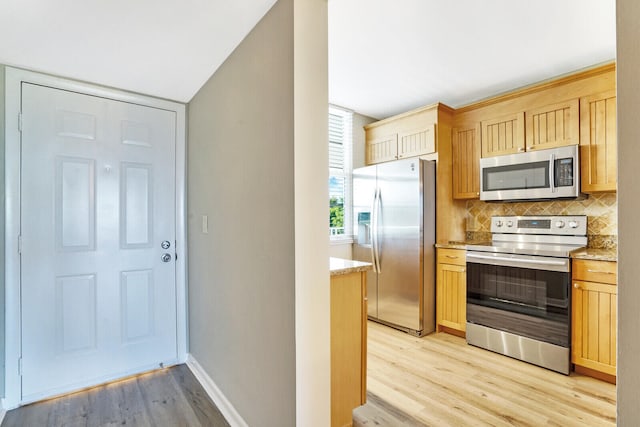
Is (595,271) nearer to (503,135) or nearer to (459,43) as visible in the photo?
(503,135)

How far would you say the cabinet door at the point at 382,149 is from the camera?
3808 millimetres

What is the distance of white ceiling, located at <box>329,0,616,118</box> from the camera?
1.98m

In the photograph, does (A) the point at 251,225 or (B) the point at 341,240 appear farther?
(B) the point at 341,240

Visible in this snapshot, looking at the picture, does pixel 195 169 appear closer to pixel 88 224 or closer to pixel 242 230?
pixel 88 224

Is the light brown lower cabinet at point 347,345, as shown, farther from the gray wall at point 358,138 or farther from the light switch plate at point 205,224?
the gray wall at point 358,138

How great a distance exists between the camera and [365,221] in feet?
12.2

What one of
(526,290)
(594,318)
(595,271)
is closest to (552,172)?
(595,271)

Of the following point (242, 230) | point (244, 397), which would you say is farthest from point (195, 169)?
point (244, 397)

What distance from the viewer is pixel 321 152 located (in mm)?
1402

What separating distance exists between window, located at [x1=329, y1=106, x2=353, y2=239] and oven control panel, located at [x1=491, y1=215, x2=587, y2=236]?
167cm

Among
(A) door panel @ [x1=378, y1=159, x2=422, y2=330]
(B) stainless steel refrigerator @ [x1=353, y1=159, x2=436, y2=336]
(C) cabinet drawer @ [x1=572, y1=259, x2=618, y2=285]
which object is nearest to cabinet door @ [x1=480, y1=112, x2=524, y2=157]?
(B) stainless steel refrigerator @ [x1=353, y1=159, x2=436, y2=336]

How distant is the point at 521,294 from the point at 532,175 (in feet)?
3.60

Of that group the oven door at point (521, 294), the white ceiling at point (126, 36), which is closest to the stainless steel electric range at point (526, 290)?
the oven door at point (521, 294)

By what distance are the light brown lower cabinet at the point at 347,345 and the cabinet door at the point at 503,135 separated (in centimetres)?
232
